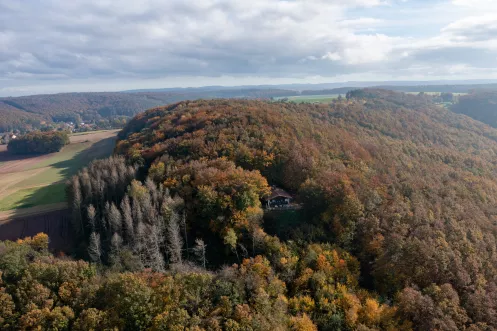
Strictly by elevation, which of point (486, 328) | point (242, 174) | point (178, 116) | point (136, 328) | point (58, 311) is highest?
point (178, 116)

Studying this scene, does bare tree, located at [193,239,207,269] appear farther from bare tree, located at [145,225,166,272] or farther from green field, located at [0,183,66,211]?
green field, located at [0,183,66,211]

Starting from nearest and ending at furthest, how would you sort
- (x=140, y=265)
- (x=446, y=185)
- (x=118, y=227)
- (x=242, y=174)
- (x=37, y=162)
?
(x=140, y=265) < (x=118, y=227) < (x=242, y=174) < (x=446, y=185) < (x=37, y=162)

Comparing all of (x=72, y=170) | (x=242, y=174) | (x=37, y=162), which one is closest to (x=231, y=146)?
(x=242, y=174)

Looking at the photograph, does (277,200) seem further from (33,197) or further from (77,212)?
(33,197)

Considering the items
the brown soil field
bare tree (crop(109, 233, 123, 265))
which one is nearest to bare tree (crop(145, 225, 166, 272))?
bare tree (crop(109, 233, 123, 265))

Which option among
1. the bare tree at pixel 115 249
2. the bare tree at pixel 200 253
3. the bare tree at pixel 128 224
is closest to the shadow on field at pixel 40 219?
the bare tree at pixel 128 224

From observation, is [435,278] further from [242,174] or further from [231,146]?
[231,146]
